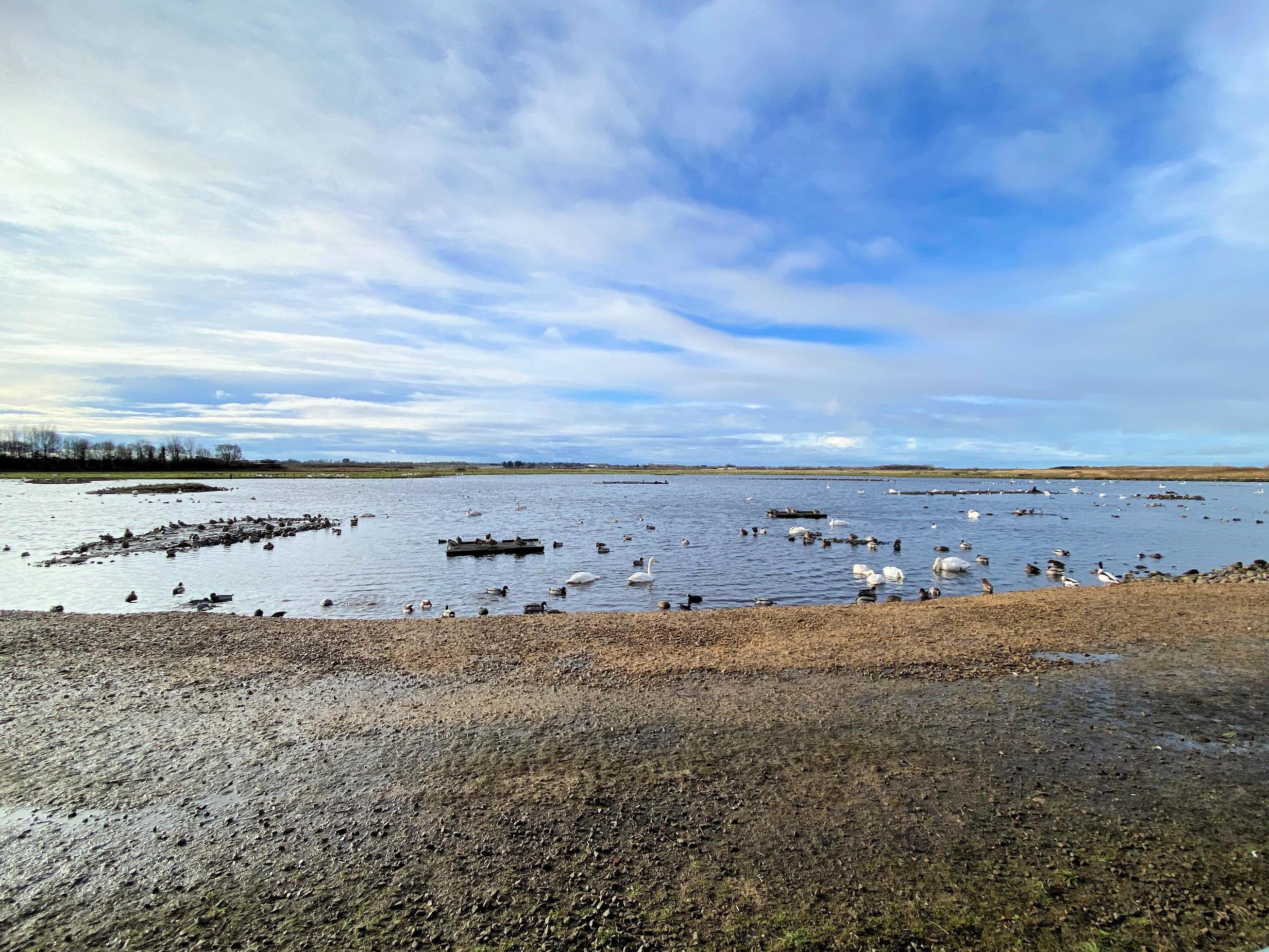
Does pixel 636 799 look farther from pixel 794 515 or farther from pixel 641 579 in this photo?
pixel 794 515

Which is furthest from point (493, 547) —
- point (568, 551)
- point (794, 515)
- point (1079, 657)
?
point (794, 515)

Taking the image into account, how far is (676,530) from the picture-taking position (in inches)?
1841

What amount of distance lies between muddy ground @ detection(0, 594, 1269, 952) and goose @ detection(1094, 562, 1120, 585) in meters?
13.5

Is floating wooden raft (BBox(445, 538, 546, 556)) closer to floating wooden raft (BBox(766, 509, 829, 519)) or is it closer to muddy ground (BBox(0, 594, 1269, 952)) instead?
muddy ground (BBox(0, 594, 1269, 952))

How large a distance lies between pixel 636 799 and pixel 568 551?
95.2 feet

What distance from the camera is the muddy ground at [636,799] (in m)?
4.80

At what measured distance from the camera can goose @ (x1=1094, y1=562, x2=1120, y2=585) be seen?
24.1 metres

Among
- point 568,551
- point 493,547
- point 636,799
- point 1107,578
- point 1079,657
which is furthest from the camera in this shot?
point 568,551

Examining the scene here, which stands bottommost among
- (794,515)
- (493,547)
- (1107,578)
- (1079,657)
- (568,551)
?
(568,551)

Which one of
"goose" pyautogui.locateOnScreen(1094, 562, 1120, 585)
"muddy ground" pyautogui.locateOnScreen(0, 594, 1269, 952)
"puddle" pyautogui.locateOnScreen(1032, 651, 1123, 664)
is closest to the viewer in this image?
"muddy ground" pyautogui.locateOnScreen(0, 594, 1269, 952)

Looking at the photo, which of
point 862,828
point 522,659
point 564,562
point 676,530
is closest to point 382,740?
point 522,659

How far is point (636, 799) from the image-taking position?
258 inches

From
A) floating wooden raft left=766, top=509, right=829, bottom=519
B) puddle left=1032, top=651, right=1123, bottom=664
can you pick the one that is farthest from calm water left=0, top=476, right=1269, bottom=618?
puddle left=1032, top=651, right=1123, bottom=664

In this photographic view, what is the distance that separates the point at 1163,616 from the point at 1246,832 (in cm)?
1182
